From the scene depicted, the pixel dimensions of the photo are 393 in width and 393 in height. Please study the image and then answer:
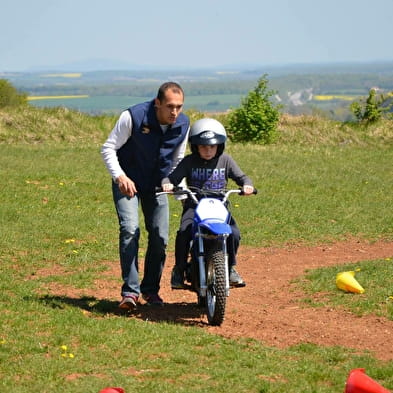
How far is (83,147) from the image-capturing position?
24750 millimetres

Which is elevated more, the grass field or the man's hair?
the man's hair

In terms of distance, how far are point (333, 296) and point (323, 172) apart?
12000 millimetres

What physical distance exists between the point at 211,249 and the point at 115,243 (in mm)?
4719

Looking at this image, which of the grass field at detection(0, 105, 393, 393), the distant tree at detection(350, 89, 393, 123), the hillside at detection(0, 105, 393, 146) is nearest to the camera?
the grass field at detection(0, 105, 393, 393)

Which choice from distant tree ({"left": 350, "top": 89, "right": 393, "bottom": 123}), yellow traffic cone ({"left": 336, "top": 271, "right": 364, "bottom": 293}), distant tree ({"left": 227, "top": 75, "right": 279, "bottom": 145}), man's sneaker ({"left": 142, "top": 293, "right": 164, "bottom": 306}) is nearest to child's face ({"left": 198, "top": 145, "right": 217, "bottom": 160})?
man's sneaker ({"left": 142, "top": 293, "right": 164, "bottom": 306})

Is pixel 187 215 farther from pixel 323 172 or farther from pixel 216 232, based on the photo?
pixel 323 172

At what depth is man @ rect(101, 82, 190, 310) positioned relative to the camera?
25.7 ft

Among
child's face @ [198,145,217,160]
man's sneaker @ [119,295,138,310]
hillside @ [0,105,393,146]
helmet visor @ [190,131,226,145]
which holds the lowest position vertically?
hillside @ [0,105,393,146]

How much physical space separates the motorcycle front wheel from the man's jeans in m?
0.71

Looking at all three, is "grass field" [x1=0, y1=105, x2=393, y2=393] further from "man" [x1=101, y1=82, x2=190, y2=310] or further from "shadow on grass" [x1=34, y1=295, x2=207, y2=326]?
"man" [x1=101, y1=82, x2=190, y2=310]

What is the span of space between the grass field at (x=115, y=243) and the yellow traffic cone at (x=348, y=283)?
13 cm

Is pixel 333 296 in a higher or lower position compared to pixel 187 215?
lower

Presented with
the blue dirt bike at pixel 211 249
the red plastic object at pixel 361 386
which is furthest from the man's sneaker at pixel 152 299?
the red plastic object at pixel 361 386

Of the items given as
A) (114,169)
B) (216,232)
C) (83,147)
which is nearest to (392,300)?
(216,232)
